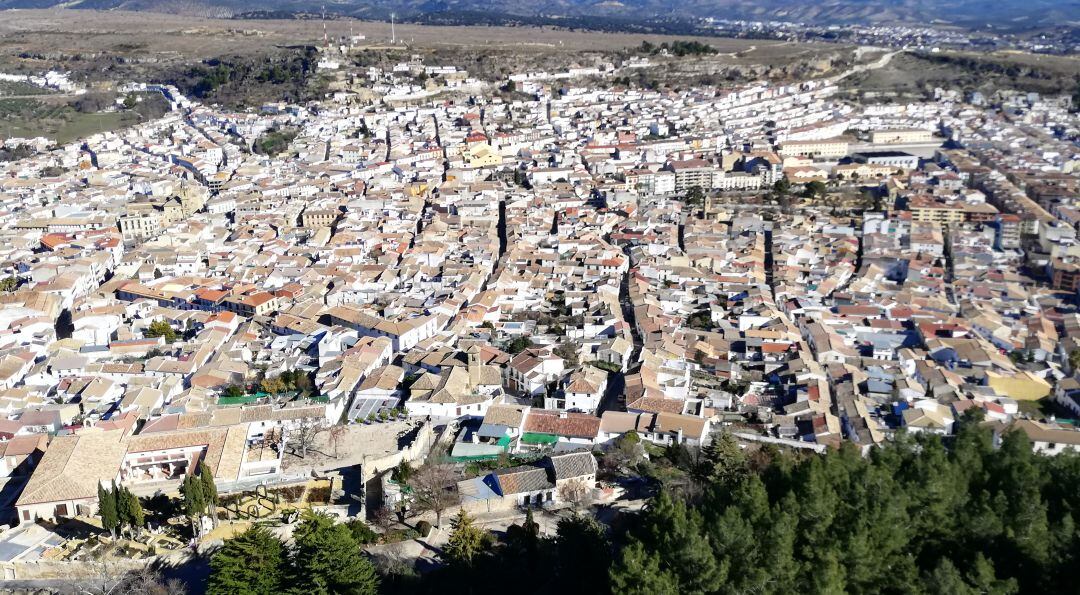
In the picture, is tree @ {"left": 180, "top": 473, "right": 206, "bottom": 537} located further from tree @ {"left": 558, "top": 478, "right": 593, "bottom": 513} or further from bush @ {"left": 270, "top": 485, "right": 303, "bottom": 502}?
tree @ {"left": 558, "top": 478, "right": 593, "bottom": 513}

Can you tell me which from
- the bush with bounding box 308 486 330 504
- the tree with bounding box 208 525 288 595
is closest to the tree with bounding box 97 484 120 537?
the tree with bounding box 208 525 288 595

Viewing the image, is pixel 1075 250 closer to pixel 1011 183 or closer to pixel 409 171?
pixel 1011 183

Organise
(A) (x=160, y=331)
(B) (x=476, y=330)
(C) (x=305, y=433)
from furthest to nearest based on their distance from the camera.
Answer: (B) (x=476, y=330), (A) (x=160, y=331), (C) (x=305, y=433)

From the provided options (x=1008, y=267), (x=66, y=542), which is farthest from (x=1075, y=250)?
(x=66, y=542)

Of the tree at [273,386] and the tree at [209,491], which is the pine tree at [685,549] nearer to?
the tree at [209,491]

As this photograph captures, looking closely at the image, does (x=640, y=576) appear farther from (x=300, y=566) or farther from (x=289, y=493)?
(x=289, y=493)

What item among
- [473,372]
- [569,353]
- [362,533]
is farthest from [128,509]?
[569,353]
